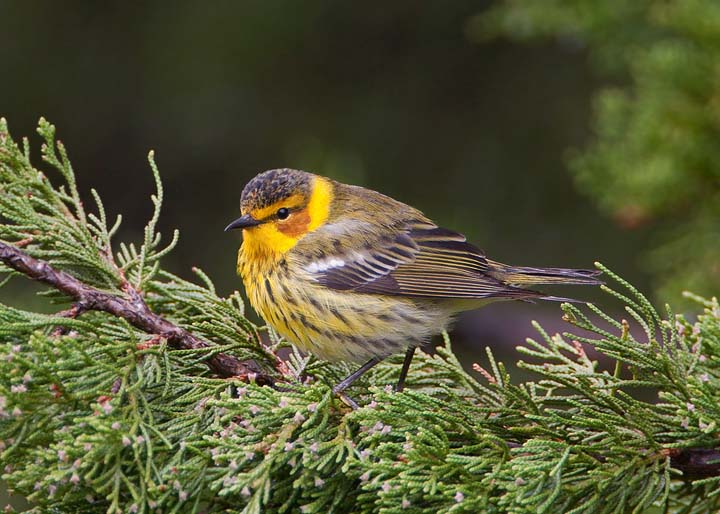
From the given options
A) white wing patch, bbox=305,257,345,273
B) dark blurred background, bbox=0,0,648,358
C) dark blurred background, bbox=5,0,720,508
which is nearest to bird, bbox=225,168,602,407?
white wing patch, bbox=305,257,345,273

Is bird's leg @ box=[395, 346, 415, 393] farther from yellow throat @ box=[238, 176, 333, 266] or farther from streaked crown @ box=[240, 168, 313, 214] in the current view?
streaked crown @ box=[240, 168, 313, 214]

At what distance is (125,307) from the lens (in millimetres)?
2598

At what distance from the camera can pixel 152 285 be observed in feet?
9.35

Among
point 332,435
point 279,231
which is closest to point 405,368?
point 332,435

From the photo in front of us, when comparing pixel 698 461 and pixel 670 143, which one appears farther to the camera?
pixel 670 143

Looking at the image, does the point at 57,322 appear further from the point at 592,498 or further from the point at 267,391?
the point at 592,498

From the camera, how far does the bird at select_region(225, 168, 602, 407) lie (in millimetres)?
3230

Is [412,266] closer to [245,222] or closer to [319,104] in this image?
[245,222]

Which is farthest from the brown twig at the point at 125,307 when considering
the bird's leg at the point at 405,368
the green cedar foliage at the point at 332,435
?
the bird's leg at the point at 405,368

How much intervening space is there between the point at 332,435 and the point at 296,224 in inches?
51.3

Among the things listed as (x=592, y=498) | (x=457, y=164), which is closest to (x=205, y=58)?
(x=457, y=164)

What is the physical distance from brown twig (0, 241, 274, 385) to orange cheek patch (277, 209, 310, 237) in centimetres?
91

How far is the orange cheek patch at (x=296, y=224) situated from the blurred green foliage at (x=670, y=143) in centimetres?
146

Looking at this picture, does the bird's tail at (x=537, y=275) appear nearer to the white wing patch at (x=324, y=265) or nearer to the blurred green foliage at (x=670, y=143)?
the white wing patch at (x=324, y=265)
